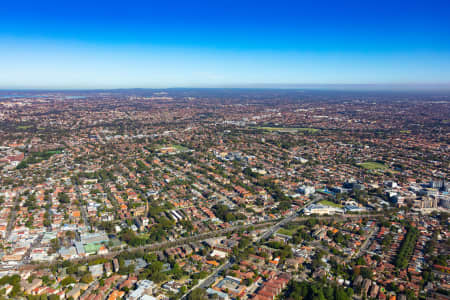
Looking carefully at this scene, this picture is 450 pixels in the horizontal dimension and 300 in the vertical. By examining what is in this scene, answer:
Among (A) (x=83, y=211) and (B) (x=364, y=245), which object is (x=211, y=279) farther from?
(A) (x=83, y=211)

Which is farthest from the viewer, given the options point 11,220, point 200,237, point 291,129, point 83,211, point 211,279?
point 291,129

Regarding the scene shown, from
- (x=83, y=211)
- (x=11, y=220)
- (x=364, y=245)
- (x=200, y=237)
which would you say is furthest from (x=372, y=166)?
(x=11, y=220)

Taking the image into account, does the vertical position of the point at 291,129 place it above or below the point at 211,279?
above

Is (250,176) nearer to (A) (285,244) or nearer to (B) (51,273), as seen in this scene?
Result: (A) (285,244)

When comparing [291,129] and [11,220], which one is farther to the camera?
[291,129]

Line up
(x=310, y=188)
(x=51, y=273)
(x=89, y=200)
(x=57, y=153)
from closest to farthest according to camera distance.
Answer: (x=51, y=273), (x=89, y=200), (x=310, y=188), (x=57, y=153)

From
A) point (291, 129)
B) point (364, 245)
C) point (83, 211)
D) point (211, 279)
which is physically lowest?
point (364, 245)

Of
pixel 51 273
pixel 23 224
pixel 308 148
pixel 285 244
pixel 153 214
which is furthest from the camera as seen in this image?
pixel 308 148

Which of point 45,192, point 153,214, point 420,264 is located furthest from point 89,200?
point 420,264

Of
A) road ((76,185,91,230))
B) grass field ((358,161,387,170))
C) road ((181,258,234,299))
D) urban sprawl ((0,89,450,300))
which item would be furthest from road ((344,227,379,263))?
grass field ((358,161,387,170))

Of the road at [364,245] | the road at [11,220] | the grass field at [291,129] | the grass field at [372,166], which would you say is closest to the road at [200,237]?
→ the road at [364,245]

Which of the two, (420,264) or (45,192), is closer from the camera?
(420,264)
